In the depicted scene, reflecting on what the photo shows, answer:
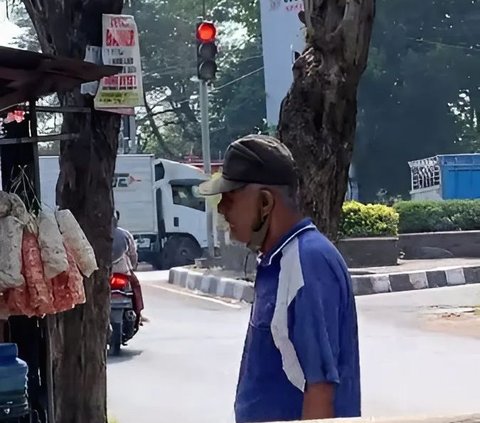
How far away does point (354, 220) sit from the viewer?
61.8 feet

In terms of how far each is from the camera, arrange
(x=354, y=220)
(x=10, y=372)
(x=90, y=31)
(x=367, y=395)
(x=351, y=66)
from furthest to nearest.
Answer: (x=354, y=220), (x=367, y=395), (x=90, y=31), (x=351, y=66), (x=10, y=372)

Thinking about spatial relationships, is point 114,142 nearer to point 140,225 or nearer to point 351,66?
point 351,66

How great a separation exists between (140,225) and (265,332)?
2385 cm

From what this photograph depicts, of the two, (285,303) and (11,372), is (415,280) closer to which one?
(11,372)

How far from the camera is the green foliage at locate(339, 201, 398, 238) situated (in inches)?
742

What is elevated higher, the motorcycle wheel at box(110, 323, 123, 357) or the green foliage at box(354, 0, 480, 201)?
the green foliage at box(354, 0, 480, 201)

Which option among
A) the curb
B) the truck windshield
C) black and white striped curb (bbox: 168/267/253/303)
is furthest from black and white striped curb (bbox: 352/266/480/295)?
the truck windshield

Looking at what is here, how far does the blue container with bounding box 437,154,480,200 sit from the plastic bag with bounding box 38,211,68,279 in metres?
23.3

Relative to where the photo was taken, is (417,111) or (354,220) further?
(417,111)

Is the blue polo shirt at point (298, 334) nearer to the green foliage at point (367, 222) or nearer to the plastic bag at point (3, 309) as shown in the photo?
the plastic bag at point (3, 309)

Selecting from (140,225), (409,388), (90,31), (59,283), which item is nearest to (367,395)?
(409,388)

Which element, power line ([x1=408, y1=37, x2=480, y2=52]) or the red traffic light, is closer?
the red traffic light

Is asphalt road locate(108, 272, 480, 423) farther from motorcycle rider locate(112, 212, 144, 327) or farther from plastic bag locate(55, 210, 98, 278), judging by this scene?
plastic bag locate(55, 210, 98, 278)

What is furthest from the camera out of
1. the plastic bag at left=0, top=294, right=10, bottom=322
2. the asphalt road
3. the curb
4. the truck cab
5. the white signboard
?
the white signboard
